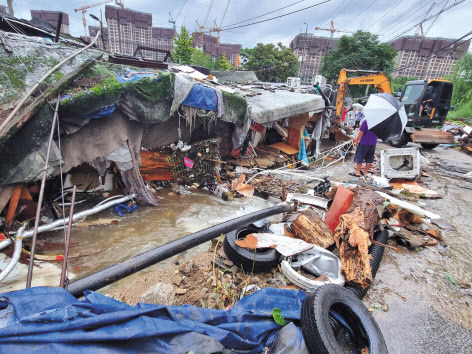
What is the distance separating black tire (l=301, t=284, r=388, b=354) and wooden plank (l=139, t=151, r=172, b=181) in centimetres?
558

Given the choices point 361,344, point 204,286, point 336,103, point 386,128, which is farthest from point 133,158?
point 336,103

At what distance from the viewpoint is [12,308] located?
5.16 ft

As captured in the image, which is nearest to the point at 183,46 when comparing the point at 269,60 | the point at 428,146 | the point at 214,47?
the point at 269,60

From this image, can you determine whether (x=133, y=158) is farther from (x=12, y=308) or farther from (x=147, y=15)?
(x=147, y=15)

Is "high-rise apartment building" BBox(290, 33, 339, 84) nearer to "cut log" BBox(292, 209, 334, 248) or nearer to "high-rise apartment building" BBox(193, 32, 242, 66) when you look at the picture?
"high-rise apartment building" BBox(193, 32, 242, 66)

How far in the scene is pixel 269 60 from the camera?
26578 mm

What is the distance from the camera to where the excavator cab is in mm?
12047

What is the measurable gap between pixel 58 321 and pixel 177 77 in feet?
16.9

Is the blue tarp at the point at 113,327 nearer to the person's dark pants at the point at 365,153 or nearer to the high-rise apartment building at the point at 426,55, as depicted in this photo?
the person's dark pants at the point at 365,153

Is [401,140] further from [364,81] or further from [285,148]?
[285,148]

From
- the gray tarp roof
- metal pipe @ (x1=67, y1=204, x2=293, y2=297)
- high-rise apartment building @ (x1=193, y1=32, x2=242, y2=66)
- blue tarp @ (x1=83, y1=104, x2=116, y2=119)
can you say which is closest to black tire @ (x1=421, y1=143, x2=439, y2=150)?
the gray tarp roof

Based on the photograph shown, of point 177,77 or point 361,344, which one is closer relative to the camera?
point 361,344

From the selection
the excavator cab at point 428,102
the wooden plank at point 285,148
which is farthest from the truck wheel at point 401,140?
the wooden plank at point 285,148

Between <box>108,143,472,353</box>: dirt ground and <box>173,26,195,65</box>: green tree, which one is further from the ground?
<box>173,26,195,65</box>: green tree
